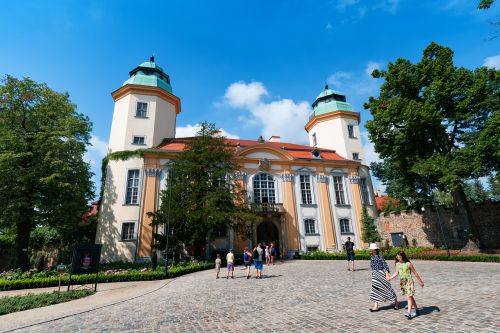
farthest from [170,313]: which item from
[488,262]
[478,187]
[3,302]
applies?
[478,187]

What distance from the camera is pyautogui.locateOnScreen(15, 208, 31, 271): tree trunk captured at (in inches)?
768

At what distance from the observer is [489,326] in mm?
5258

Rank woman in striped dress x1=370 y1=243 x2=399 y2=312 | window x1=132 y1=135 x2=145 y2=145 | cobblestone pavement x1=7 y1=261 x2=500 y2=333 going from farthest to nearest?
window x1=132 y1=135 x2=145 y2=145 → woman in striped dress x1=370 y1=243 x2=399 y2=312 → cobblestone pavement x1=7 y1=261 x2=500 y2=333

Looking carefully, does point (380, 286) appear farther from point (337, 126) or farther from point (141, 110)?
point (337, 126)

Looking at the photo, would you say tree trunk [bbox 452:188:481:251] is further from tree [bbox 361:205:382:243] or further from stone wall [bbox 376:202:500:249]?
→ tree [bbox 361:205:382:243]

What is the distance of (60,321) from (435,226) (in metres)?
32.9

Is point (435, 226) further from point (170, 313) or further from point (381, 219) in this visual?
point (170, 313)

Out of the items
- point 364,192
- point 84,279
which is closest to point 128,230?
point 84,279

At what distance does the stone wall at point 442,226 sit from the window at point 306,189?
8737 millimetres

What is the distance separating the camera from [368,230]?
28.7m

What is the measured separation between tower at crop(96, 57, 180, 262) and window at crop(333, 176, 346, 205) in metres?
19.7

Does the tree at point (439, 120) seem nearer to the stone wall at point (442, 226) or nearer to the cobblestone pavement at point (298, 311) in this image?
the stone wall at point (442, 226)

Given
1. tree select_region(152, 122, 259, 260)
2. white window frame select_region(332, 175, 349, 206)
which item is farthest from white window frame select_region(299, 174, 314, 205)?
tree select_region(152, 122, 259, 260)

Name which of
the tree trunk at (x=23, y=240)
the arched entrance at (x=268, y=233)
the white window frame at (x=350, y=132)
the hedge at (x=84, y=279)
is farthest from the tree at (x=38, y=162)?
the white window frame at (x=350, y=132)
